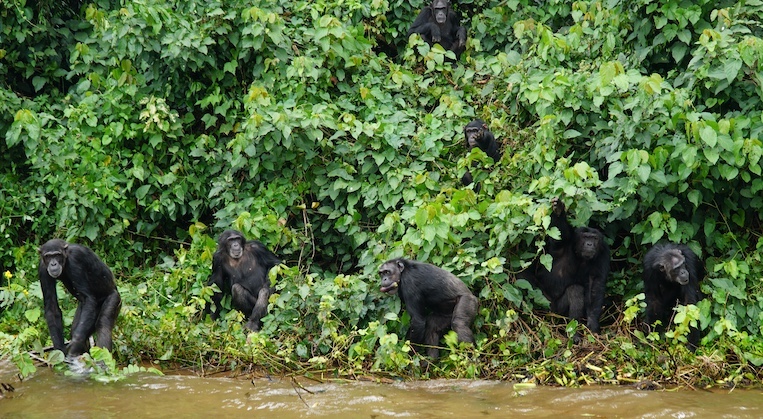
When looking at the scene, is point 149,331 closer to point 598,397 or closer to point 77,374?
point 77,374

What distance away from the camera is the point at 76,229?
10.9m

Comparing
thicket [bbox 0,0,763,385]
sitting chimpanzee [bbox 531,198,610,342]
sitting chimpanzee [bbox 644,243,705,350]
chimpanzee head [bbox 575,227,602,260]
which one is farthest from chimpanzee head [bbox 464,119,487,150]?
sitting chimpanzee [bbox 644,243,705,350]

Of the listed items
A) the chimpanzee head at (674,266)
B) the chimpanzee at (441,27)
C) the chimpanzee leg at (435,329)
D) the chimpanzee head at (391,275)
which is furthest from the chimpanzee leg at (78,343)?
the chimpanzee at (441,27)

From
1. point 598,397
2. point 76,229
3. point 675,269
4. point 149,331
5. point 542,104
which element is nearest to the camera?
point 598,397

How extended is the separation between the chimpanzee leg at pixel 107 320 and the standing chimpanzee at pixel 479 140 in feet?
12.6

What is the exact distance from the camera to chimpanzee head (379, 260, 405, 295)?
347 inches

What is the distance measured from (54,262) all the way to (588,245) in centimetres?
488

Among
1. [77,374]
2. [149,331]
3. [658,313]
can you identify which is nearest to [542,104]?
[658,313]

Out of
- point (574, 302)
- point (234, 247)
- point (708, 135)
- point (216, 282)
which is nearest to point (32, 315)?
point (216, 282)

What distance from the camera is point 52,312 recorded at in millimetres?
8805

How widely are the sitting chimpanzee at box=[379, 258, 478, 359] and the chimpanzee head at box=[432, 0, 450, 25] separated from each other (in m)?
4.66

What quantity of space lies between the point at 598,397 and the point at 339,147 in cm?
408

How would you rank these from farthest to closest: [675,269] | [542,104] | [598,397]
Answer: [542,104] < [675,269] < [598,397]

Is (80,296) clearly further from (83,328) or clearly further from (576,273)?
(576,273)
